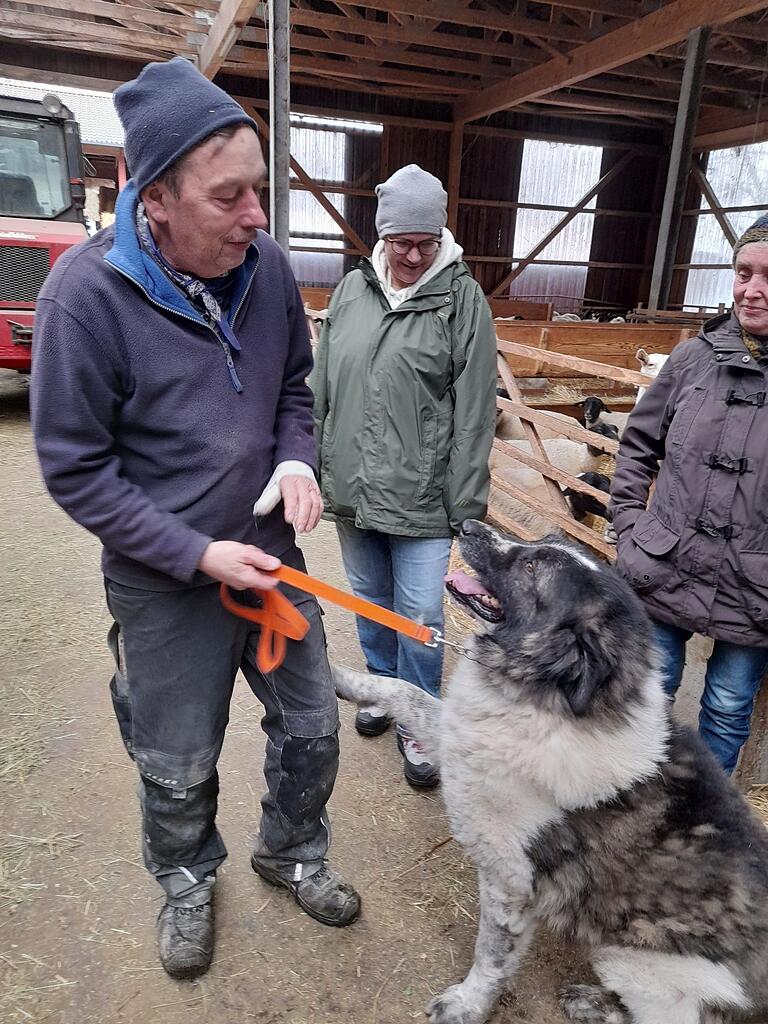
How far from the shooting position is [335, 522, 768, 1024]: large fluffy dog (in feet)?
5.83

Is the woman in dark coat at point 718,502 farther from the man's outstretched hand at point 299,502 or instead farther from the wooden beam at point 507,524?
the wooden beam at point 507,524

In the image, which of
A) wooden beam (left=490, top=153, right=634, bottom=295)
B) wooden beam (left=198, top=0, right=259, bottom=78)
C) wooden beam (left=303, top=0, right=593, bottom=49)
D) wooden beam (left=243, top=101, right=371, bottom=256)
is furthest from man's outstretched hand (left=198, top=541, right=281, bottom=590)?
wooden beam (left=490, top=153, right=634, bottom=295)

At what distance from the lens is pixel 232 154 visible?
1.45 meters

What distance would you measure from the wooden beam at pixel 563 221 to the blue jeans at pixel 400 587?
589 inches

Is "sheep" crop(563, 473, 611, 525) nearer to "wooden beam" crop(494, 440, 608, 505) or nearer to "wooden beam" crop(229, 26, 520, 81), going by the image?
"wooden beam" crop(494, 440, 608, 505)

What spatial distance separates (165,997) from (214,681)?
958 millimetres

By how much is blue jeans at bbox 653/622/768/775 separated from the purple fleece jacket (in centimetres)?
161

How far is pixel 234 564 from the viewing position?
1582mm

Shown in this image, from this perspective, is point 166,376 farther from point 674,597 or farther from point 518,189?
point 518,189

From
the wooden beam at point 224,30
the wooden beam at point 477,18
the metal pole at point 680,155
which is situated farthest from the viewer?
the metal pole at point 680,155

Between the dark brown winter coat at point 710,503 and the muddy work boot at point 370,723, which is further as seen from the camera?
the muddy work boot at point 370,723

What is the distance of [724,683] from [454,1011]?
4.55 ft

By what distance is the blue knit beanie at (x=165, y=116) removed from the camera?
140 centimetres

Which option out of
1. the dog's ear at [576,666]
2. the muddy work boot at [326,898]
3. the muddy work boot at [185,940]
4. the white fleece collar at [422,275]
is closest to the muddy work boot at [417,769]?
the muddy work boot at [326,898]
